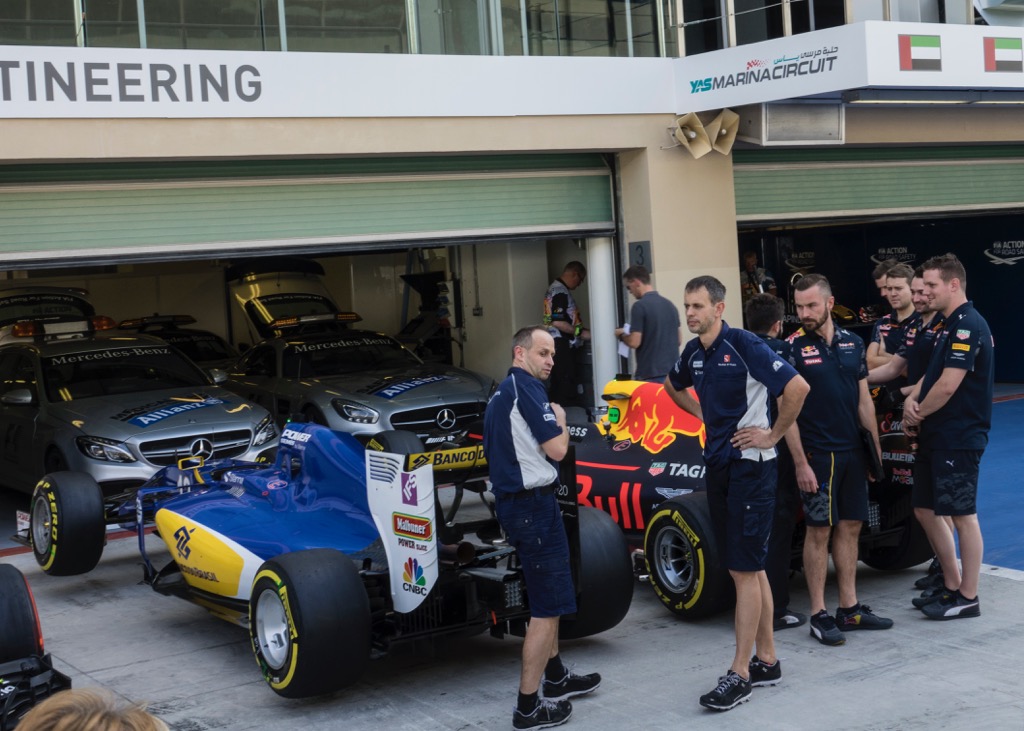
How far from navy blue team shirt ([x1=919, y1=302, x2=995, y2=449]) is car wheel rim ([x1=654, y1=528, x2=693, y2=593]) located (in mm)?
1446

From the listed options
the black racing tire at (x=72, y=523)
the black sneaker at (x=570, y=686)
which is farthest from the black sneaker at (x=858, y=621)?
the black racing tire at (x=72, y=523)

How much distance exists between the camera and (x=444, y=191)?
12281 mm

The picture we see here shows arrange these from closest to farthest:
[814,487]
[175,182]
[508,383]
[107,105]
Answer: [508,383] < [814,487] < [107,105] < [175,182]

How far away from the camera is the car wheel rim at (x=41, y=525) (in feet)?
25.5

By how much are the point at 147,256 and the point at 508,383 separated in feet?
20.5

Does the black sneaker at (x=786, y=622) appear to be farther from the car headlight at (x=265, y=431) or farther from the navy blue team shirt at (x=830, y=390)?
the car headlight at (x=265, y=431)

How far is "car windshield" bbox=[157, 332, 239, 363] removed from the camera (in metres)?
17.2

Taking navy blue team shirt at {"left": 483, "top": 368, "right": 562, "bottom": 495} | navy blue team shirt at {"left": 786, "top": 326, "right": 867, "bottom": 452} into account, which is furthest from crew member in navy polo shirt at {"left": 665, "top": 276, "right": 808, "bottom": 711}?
navy blue team shirt at {"left": 786, "top": 326, "right": 867, "bottom": 452}

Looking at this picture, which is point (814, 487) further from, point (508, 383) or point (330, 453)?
point (330, 453)

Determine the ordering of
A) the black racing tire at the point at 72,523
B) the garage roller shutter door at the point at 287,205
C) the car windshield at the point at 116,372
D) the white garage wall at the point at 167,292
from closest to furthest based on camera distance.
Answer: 1. the black racing tire at the point at 72,523
2. the garage roller shutter door at the point at 287,205
3. the car windshield at the point at 116,372
4. the white garage wall at the point at 167,292

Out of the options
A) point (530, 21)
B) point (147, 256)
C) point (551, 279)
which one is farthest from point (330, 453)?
point (551, 279)

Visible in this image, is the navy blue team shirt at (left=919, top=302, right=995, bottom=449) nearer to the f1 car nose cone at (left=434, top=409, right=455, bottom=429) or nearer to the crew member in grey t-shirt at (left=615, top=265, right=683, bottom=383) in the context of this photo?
the crew member in grey t-shirt at (left=615, top=265, right=683, bottom=383)

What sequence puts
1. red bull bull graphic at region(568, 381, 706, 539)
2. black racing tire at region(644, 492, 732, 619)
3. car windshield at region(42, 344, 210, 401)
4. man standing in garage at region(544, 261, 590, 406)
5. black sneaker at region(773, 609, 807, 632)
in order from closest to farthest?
1. black racing tire at region(644, 492, 732, 619)
2. black sneaker at region(773, 609, 807, 632)
3. red bull bull graphic at region(568, 381, 706, 539)
4. car windshield at region(42, 344, 210, 401)
5. man standing in garage at region(544, 261, 590, 406)

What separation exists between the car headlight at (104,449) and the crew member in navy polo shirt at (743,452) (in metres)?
5.69
